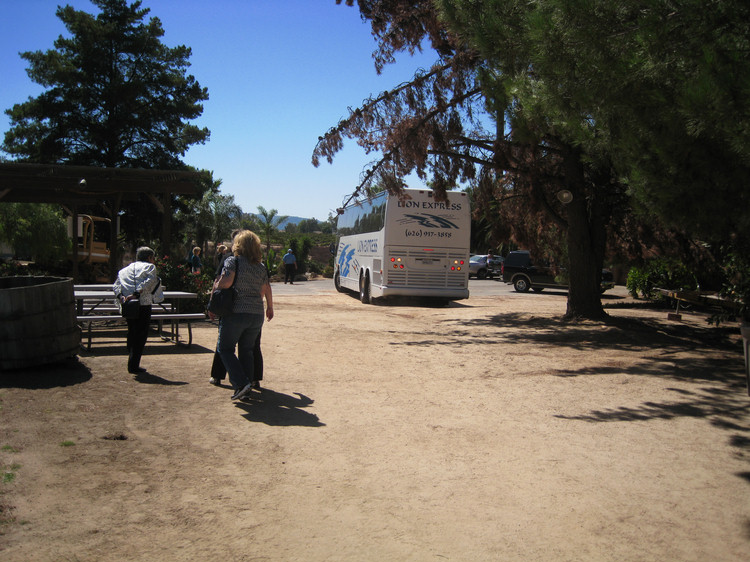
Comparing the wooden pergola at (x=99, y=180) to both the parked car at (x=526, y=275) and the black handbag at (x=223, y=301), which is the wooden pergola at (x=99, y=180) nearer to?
the black handbag at (x=223, y=301)

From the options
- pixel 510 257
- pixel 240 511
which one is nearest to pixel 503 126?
pixel 240 511

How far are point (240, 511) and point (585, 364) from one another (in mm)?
6261

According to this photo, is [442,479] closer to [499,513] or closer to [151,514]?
[499,513]

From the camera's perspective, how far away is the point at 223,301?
647 cm

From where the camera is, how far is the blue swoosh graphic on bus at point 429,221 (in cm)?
1852

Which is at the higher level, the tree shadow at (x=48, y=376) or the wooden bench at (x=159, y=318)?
the wooden bench at (x=159, y=318)

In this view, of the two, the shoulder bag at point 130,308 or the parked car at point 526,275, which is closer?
the shoulder bag at point 130,308

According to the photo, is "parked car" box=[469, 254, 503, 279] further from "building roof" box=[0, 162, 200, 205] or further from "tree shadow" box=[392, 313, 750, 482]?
"building roof" box=[0, 162, 200, 205]

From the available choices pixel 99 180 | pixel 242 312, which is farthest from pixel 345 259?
pixel 242 312

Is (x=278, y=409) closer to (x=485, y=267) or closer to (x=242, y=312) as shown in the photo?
(x=242, y=312)

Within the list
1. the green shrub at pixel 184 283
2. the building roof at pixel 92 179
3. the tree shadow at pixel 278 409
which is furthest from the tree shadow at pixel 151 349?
the building roof at pixel 92 179

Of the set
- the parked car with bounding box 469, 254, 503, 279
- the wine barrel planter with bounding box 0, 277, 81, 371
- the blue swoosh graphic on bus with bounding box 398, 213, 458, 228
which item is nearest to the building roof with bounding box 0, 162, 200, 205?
the wine barrel planter with bounding box 0, 277, 81, 371

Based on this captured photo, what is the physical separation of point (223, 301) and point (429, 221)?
12.6 m

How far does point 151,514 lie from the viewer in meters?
3.88
